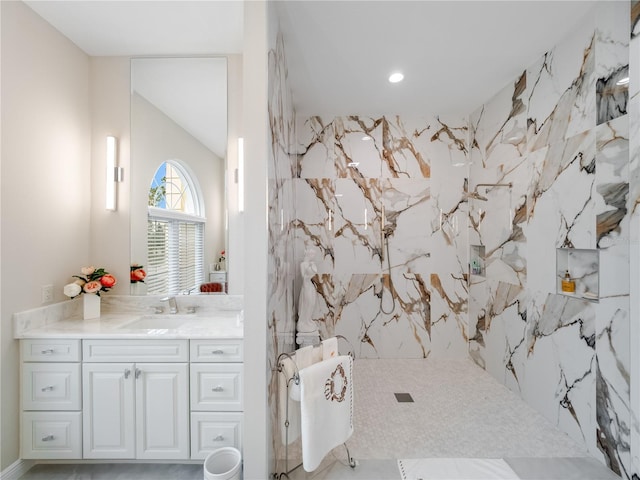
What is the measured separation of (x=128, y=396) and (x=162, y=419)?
0.23 m

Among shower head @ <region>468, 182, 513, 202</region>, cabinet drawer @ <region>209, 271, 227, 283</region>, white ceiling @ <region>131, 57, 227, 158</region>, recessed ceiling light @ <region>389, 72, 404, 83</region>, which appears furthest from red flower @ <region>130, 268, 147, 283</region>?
shower head @ <region>468, 182, 513, 202</region>

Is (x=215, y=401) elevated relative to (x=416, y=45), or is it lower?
lower

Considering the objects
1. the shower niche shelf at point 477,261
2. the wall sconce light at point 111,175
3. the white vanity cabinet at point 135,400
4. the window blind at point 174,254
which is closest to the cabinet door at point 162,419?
the white vanity cabinet at point 135,400

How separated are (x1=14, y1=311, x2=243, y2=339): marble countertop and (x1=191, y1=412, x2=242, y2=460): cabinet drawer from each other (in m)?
0.46

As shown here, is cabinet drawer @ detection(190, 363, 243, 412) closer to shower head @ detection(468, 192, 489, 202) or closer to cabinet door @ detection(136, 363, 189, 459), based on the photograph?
cabinet door @ detection(136, 363, 189, 459)

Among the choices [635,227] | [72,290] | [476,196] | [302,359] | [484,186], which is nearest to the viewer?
[635,227]

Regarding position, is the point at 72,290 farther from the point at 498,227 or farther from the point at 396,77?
the point at 498,227

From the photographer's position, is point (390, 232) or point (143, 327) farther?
point (390, 232)

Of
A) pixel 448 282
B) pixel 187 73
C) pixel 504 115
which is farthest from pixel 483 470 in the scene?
pixel 187 73

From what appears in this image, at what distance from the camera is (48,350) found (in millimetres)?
1831

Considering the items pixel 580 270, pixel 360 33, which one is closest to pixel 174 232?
pixel 360 33

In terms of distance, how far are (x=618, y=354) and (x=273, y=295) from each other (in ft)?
6.47

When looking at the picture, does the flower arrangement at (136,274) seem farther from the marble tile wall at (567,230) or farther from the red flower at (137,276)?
the marble tile wall at (567,230)

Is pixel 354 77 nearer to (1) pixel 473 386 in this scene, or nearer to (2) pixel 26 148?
(2) pixel 26 148
